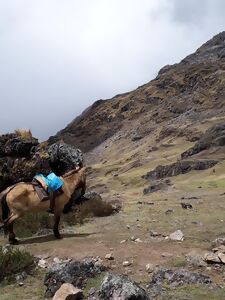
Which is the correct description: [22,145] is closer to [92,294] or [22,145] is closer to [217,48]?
[92,294]

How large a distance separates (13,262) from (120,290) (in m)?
3.54

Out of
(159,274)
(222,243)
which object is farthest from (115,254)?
(222,243)

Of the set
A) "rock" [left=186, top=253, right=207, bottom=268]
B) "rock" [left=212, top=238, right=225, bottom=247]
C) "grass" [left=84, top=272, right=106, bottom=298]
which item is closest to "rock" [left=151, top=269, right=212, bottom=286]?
"rock" [left=186, top=253, right=207, bottom=268]

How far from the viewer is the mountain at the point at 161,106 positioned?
121 meters

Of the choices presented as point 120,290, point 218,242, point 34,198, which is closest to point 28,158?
point 34,198

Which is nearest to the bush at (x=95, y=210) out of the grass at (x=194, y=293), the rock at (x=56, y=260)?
the rock at (x=56, y=260)

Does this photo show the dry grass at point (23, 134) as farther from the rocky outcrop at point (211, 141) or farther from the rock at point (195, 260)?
the rocky outcrop at point (211, 141)

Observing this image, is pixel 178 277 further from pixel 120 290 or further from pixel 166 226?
pixel 166 226

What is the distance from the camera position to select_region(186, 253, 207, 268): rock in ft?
35.9

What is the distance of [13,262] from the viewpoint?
11.2 m

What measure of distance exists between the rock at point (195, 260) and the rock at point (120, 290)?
246 cm

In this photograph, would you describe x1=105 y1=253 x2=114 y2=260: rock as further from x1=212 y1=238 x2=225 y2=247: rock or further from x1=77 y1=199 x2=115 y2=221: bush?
x1=77 y1=199 x2=115 y2=221: bush

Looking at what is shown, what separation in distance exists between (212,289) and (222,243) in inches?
130

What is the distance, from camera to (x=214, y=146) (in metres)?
58.6
